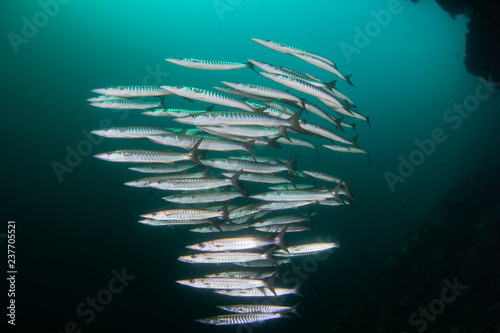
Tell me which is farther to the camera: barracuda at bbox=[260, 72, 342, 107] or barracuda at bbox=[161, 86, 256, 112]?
barracuda at bbox=[260, 72, 342, 107]

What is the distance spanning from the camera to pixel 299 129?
3973 millimetres

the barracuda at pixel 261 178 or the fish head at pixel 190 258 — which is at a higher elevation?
the barracuda at pixel 261 178

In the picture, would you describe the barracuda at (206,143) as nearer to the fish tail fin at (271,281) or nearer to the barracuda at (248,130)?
the barracuda at (248,130)

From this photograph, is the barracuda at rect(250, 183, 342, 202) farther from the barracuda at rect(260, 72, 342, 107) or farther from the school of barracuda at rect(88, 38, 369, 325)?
the barracuda at rect(260, 72, 342, 107)

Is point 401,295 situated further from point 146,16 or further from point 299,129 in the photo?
point 146,16

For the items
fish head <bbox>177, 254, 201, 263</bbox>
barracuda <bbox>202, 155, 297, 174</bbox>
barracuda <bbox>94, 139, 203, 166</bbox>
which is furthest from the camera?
barracuda <bbox>202, 155, 297, 174</bbox>

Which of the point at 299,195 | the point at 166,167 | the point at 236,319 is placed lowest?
the point at 236,319

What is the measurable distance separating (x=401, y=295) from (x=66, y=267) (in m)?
12.0

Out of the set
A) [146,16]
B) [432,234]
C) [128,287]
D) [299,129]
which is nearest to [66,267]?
[128,287]

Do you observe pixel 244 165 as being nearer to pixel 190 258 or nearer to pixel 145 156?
pixel 145 156

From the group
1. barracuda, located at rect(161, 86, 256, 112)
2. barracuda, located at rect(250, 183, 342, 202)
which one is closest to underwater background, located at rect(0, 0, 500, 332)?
barracuda, located at rect(250, 183, 342, 202)

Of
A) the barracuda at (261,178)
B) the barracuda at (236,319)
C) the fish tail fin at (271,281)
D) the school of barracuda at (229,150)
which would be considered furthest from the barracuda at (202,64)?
the barracuda at (236,319)

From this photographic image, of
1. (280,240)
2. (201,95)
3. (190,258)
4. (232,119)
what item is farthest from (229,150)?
(190,258)

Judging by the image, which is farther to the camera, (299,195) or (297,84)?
(299,195)
